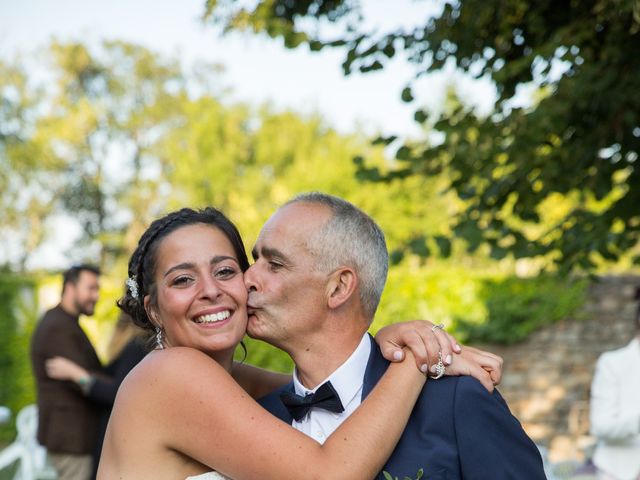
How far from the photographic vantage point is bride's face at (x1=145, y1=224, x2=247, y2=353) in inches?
113

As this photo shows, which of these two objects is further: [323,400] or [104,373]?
[104,373]

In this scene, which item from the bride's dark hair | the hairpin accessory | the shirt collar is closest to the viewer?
the shirt collar

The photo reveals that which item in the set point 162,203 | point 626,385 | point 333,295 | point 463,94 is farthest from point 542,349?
point 162,203

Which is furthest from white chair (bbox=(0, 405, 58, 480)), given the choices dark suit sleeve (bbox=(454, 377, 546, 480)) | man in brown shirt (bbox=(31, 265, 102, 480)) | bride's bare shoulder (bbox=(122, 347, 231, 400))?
dark suit sleeve (bbox=(454, 377, 546, 480))

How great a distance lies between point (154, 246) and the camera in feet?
9.92

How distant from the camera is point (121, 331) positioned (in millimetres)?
6941

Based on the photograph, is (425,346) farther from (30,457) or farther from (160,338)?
(30,457)

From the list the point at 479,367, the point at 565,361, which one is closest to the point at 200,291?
the point at 479,367

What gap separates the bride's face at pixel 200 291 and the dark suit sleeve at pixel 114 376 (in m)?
3.35

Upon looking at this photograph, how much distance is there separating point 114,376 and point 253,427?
4572 millimetres

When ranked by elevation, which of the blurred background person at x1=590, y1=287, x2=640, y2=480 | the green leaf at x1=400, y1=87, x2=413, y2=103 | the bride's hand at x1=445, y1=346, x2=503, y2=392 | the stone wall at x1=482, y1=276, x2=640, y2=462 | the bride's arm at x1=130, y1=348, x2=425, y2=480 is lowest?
the bride's arm at x1=130, y1=348, x2=425, y2=480

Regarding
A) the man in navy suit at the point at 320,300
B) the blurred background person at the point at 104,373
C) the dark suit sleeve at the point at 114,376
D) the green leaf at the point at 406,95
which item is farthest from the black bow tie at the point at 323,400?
the blurred background person at the point at 104,373

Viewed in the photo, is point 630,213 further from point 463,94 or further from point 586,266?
point 463,94

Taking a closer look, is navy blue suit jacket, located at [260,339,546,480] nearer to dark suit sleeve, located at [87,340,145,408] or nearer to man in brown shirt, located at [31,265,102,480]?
dark suit sleeve, located at [87,340,145,408]
